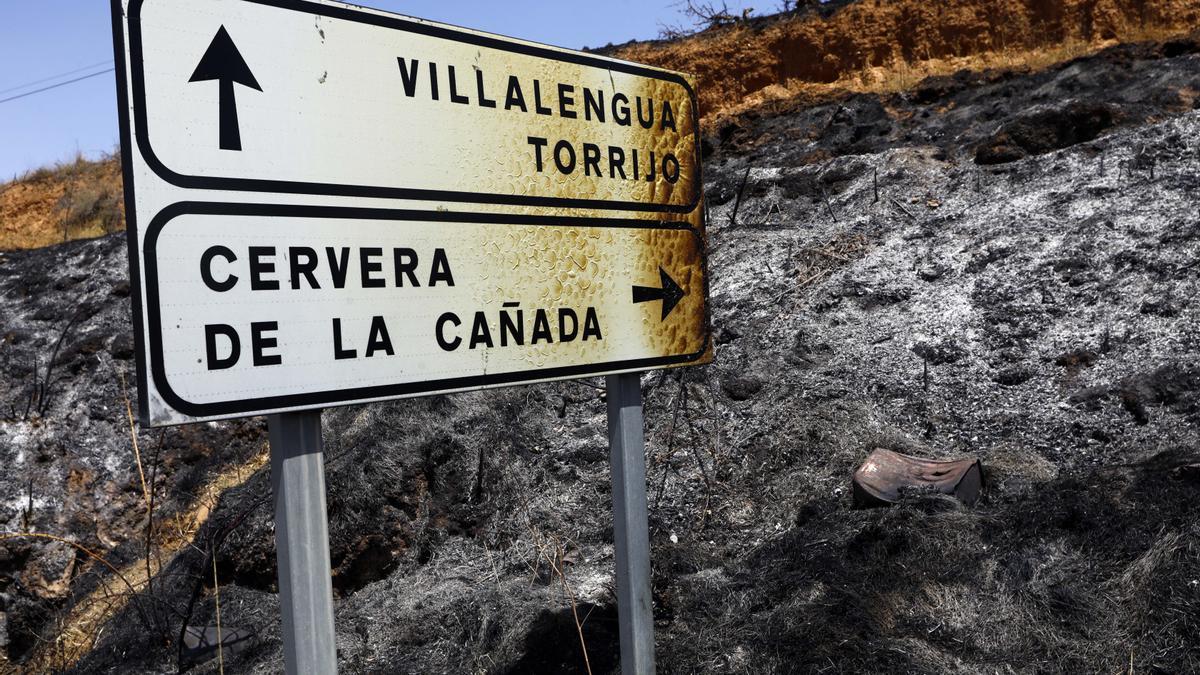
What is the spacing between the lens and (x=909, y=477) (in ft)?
13.9

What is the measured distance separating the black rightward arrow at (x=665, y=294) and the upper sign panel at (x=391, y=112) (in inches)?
8.4

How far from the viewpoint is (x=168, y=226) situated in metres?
1.80

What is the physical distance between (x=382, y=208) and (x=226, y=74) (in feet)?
1.44

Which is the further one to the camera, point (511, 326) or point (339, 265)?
point (511, 326)

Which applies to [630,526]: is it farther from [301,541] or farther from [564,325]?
[301,541]

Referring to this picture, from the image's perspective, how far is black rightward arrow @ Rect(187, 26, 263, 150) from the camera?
6.12ft

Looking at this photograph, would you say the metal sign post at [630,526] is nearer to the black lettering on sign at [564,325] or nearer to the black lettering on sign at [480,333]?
the black lettering on sign at [564,325]

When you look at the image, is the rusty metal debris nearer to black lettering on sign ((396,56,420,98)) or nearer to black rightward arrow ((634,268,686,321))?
black rightward arrow ((634,268,686,321))

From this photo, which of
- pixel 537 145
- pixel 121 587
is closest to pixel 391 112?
pixel 537 145

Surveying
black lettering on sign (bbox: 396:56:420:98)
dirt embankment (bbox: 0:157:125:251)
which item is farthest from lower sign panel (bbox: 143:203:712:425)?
dirt embankment (bbox: 0:157:125:251)

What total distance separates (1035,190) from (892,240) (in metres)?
1.16

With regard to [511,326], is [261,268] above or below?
above

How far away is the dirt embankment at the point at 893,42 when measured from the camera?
413 inches

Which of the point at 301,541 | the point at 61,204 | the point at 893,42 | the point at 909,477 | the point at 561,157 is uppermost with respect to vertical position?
the point at 893,42
